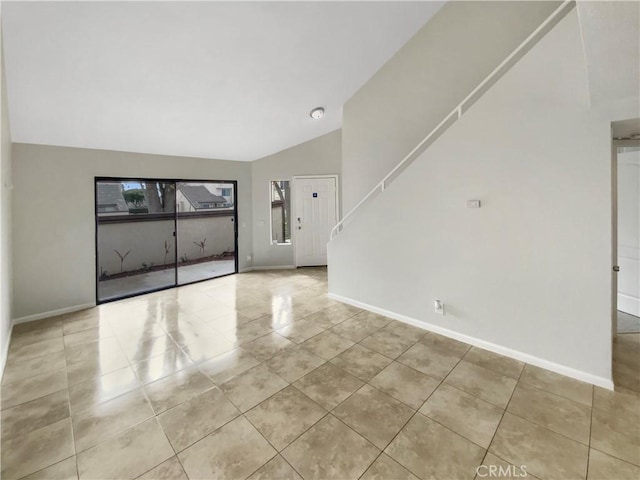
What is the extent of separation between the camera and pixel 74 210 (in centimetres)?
421

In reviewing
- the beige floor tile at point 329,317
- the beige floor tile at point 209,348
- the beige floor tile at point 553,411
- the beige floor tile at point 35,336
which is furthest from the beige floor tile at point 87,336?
the beige floor tile at point 553,411

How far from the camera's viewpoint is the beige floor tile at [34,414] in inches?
79.4

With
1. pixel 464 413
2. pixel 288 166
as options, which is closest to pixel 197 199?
pixel 288 166

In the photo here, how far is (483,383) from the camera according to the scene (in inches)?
94.0

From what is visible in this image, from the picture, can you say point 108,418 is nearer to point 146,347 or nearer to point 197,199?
point 146,347

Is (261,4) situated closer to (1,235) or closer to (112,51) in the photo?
(112,51)

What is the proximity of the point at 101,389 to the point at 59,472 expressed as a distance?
84cm

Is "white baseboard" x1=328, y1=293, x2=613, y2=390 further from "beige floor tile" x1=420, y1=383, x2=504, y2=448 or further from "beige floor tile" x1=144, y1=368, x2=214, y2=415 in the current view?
"beige floor tile" x1=144, y1=368, x2=214, y2=415

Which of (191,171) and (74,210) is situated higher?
(191,171)

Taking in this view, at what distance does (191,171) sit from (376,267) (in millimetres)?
3971

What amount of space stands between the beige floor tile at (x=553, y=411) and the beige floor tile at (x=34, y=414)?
334cm

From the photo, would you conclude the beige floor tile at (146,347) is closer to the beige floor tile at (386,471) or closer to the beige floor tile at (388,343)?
the beige floor tile at (388,343)

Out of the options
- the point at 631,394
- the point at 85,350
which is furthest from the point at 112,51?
the point at 631,394

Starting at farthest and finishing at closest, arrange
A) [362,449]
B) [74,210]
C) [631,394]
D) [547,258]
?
[74,210], [547,258], [631,394], [362,449]
